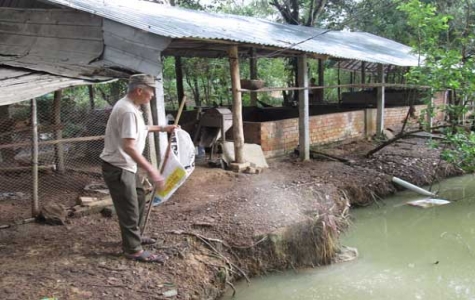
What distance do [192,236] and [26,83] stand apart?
115 inches

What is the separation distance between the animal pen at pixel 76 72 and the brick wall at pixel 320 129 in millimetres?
40

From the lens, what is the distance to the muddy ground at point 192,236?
4027 millimetres

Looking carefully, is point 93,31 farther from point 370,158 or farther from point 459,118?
point 459,118

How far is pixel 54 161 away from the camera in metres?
8.18

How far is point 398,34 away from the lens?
725 inches

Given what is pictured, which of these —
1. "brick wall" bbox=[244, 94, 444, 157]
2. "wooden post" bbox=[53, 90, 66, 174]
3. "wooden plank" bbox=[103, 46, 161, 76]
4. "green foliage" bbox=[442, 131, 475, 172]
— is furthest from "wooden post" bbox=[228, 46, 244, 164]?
"green foliage" bbox=[442, 131, 475, 172]

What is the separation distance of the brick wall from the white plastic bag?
4.60 meters

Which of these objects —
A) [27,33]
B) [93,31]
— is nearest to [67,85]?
[93,31]

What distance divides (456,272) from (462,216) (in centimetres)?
256

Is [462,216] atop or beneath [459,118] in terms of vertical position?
beneath

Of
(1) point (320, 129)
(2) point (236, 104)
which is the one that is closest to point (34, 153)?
(2) point (236, 104)

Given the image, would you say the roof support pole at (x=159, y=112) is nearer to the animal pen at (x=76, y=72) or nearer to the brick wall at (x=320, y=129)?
the animal pen at (x=76, y=72)

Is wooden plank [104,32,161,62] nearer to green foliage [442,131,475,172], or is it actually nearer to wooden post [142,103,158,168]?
wooden post [142,103,158,168]

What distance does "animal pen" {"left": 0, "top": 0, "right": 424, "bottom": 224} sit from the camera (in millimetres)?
6094
